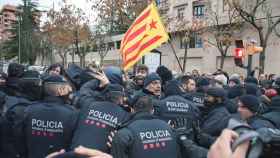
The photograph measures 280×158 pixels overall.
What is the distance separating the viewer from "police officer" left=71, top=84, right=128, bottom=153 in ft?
14.3

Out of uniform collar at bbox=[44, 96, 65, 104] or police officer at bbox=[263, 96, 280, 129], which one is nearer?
uniform collar at bbox=[44, 96, 65, 104]

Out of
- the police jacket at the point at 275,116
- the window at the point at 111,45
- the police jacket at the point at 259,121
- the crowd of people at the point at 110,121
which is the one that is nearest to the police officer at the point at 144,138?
the crowd of people at the point at 110,121

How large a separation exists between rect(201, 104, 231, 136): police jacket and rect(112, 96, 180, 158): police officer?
1.04m

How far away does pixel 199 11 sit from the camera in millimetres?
34625

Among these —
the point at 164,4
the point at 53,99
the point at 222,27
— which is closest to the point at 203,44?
the point at 222,27

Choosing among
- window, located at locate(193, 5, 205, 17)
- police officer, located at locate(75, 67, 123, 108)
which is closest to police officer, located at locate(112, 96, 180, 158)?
police officer, located at locate(75, 67, 123, 108)

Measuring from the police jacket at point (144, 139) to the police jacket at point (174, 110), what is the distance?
1.14 metres

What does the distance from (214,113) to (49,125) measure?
2.17 m

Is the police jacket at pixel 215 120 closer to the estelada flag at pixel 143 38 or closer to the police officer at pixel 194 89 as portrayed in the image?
the police officer at pixel 194 89

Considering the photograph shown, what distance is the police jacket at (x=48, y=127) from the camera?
4434 mm

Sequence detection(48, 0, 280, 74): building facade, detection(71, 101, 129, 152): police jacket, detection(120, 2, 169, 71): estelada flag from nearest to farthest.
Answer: detection(71, 101, 129, 152): police jacket
detection(120, 2, 169, 71): estelada flag
detection(48, 0, 280, 74): building facade

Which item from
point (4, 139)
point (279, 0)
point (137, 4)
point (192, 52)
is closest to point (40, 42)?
point (192, 52)

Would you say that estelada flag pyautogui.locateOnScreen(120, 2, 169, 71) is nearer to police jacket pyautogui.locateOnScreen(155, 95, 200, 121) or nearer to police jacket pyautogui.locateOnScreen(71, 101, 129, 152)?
police jacket pyautogui.locateOnScreen(155, 95, 200, 121)

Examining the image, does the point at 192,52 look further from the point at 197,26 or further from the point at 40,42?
the point at 40,42
